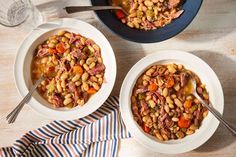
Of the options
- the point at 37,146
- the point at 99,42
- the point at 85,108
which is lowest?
the point at 37,146

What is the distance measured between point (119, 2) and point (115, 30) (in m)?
0.10

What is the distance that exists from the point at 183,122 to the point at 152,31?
0.25 meters

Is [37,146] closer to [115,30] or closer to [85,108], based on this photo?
[85,108]

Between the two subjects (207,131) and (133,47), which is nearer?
(207,131)

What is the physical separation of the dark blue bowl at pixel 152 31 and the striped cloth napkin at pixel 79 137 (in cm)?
19

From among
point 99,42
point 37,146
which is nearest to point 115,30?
point 99,42

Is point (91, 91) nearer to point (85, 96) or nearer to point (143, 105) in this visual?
point (85, 96)

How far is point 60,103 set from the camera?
123cm

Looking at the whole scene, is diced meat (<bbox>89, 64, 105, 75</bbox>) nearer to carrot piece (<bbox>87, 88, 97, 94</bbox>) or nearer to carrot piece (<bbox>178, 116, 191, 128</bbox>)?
carrot piece (<bbox>87, 88, 97, 94</bbox>)

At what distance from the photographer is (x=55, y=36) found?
4.12ft

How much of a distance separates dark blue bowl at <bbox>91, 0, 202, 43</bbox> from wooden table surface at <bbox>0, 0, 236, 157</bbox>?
0.08 metres

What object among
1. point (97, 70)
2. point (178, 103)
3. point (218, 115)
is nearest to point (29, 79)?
point (97, 70)

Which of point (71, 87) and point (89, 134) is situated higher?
point (71, 87)

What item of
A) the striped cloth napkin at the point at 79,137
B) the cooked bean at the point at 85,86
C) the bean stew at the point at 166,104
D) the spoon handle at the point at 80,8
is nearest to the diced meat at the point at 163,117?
the bean stew at the point at 166,104
